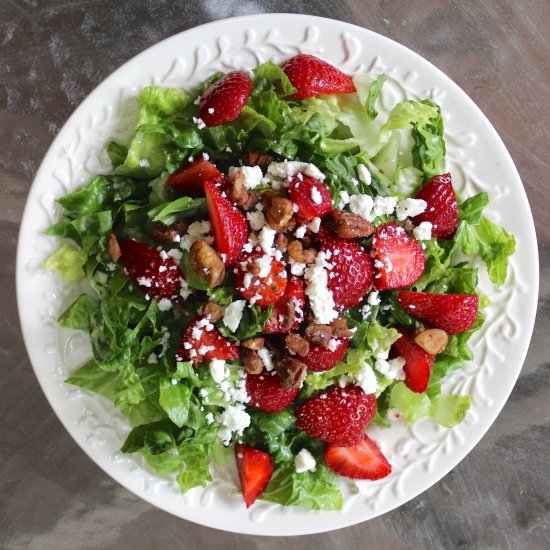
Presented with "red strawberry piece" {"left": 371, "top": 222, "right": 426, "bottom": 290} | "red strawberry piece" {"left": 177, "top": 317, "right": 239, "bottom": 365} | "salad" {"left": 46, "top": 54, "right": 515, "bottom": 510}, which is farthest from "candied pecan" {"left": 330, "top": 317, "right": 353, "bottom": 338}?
"red strawberry piece" {"left": 177, "top": 317, "right": 239, "bottom": 365}

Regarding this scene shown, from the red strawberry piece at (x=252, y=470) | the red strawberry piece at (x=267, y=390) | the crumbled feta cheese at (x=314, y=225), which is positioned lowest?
the red strawberry piece at (x=252, y=470)

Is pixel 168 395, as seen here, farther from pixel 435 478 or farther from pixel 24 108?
pixel 24 108

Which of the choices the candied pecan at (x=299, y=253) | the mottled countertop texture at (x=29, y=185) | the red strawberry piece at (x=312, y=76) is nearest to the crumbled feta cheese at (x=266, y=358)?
the candied pecan at (x=299, y=253)

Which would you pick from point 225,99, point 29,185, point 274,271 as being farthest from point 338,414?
point 29,185

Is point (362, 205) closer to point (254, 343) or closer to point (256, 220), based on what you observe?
point (256, 220)

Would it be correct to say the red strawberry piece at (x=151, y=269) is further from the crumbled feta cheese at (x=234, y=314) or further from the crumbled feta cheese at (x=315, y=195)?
the crumbled feta cheese at (x=315, y=195)

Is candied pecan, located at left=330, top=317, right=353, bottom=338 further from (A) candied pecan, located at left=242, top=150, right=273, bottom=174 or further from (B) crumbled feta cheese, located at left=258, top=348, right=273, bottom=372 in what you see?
(A) candied pecan, located at left=242, top=150, right=273, bottom=174

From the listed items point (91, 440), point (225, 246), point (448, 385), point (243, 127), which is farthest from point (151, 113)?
point (448, 385)
